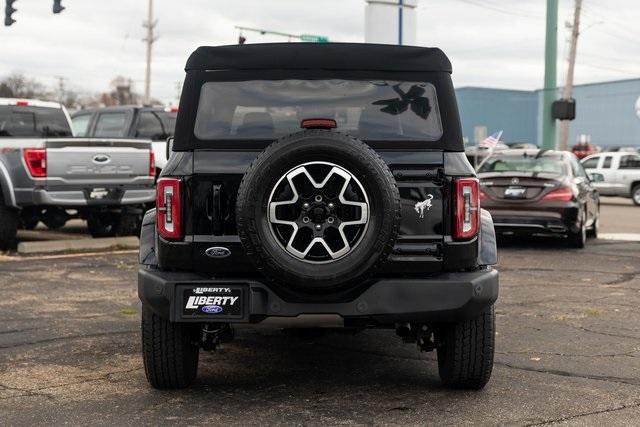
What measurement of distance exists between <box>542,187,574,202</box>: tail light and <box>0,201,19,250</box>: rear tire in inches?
281

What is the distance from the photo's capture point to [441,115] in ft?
17.2

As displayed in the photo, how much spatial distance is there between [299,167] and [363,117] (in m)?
0.76

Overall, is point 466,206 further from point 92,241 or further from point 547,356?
point 92,241

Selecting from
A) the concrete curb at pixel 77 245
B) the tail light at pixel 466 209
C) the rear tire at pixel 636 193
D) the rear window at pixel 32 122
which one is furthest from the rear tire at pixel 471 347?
the rear tire at pixel 636 193

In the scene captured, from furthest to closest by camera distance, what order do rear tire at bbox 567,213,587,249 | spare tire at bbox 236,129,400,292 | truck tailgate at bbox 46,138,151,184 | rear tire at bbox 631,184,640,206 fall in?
rear tire at bbox 631,184,640,206, rear tire at bbox 567,213,587,249, truck tailgate at bbox 46,138,151,184, spare tire at bbox 236,129,400,292

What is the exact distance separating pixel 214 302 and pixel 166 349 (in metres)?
0.57

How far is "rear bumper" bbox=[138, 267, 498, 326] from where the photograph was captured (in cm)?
486

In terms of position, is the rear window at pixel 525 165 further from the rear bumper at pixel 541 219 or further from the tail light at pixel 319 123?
the tail light at pixel 319 123

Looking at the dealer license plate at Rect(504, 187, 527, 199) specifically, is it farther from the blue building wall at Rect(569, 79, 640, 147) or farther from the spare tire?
the blue building wall at Rect(569, 79, 640, 147)

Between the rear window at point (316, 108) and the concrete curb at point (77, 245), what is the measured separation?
789 cm

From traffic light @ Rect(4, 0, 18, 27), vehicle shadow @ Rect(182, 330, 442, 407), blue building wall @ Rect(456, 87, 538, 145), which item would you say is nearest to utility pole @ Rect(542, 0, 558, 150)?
traffic light @ Rect(4, 0, 18, 27)

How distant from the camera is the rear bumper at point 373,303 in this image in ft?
15.9

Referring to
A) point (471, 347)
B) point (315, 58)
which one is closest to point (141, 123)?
point (315, 58)

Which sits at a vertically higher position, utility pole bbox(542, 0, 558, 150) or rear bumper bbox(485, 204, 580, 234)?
utility pole bbox(542, 0, 558, 150)
